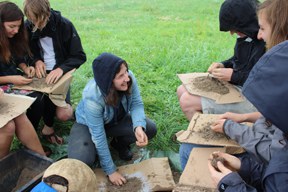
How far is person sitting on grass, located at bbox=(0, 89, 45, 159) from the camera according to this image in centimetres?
254

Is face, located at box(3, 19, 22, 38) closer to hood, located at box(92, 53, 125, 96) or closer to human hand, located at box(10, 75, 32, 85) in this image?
human hand, located at box(10, 75, 32, 85)

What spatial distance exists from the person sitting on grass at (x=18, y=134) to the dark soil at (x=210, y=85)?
53.7 inches

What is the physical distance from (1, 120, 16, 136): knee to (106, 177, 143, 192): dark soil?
0.83 metres

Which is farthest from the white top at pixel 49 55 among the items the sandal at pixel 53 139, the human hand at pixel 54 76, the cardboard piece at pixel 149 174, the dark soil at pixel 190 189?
the dark soil at pixel 190 189

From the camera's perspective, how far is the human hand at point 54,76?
2988 mm

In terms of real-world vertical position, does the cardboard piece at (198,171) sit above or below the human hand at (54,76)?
below

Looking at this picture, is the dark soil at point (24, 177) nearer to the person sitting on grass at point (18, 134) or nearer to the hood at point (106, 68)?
the person sitting on grass at point (18, 134)

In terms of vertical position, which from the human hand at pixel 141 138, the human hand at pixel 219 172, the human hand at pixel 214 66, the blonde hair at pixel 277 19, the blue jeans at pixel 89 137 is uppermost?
the blonde hair at pixel 277 19

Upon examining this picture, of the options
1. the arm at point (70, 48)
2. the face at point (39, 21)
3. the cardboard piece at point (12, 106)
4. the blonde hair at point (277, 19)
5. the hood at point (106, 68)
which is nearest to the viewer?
the blonde hair at point (277, 19)

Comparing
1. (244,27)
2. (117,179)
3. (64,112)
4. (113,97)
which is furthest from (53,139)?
(244,27)

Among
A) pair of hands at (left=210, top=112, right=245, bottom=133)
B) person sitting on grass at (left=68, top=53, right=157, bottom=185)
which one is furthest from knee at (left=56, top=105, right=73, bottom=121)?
pair of hands at (left=210, top=112, right=245, bottom=133)

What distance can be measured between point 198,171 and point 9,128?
4.66ft

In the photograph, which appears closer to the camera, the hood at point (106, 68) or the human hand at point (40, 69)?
the hood at point (106, 68)

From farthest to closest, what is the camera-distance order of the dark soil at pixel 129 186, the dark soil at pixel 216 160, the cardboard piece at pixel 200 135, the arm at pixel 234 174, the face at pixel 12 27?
1. the face at pixel 12 27
2. the dark soil at pixel 129 186
3. the cardboard piece at pixel 200 135
4. the dark soil at pixel 216 160
5. the arm at pixel 234 174
